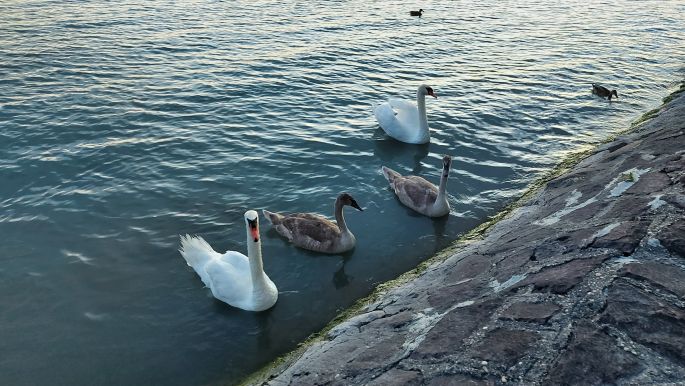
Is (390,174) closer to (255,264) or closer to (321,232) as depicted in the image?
(321,232)

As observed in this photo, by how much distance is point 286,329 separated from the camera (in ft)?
28.1

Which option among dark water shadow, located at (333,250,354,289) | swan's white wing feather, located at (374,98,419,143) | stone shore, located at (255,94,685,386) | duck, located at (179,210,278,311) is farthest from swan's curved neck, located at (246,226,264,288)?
swan's white wing feather, located at (374,98,419,143)

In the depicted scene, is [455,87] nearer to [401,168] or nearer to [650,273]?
[401,168]

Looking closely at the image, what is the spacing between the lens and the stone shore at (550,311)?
480 centimetres

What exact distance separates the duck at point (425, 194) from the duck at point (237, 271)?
3.92m

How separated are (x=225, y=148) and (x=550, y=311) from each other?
428 inches

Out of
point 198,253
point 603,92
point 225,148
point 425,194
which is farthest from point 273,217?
point 603,92

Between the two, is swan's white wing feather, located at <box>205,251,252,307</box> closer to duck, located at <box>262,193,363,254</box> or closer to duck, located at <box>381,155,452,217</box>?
duck, located at <box>262,193,363,254</box>

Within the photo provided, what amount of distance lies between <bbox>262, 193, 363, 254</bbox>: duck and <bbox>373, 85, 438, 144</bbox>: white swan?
5422mm

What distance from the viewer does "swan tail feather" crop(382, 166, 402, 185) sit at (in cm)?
1310

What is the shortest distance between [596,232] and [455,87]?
46.1 ft

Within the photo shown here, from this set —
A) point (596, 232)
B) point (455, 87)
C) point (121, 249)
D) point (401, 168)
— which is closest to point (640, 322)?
point (596, 232)

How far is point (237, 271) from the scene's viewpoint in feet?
31.0

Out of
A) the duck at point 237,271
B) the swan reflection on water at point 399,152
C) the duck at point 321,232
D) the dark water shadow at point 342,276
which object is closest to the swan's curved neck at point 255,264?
the duck at point 237,271
